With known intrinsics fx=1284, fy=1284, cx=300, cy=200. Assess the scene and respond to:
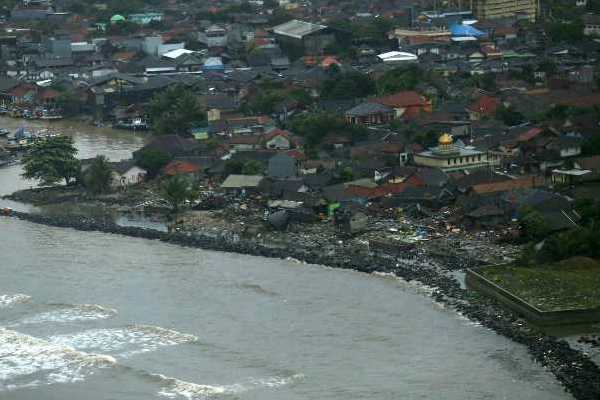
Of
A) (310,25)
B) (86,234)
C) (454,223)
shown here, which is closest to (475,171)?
(454,223)

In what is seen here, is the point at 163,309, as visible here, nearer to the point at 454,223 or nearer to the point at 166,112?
the point at 454,223

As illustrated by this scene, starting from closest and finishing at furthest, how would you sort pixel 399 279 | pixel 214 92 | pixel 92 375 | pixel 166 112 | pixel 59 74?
1. pixel 92 375
2. pixel 399 279
3. pixel 166 112
4. pixel 214 92
5. pixel 59 74

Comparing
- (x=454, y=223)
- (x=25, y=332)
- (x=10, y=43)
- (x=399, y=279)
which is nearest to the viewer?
(x=25, y=332)

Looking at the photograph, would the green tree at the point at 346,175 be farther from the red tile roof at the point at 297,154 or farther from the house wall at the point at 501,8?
the house wall at the point at 501,8

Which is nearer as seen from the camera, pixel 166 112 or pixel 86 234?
pixel 86 234

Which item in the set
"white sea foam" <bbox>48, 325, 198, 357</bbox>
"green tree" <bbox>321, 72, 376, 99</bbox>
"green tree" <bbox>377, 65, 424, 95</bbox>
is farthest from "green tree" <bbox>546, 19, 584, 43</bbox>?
"white sea foam" <bbox>48, 325, 198, 357</bbox>

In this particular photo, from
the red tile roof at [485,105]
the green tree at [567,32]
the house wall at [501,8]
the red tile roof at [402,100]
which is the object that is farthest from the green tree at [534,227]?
the house wall at [501,8]

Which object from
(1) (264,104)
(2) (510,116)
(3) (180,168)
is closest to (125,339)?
(3) (180,168)
